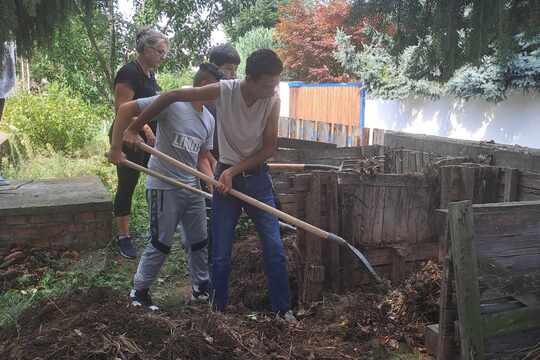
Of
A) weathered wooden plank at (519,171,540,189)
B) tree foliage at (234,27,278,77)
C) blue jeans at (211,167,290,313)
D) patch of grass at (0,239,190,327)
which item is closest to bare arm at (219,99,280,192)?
blue jeans at (211,167,290,313)

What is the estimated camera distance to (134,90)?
4.47 metres

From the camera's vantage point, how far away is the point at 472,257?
241 centimetres

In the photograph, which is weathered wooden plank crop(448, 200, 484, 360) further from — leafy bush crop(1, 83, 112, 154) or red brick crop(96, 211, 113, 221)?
leafy bush crop(1, 83, 112, 154)

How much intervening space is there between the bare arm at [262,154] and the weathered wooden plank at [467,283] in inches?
51.2

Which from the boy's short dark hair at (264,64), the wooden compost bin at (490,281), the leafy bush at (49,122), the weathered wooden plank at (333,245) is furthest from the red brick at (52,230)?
the leafy bush at (49,122)

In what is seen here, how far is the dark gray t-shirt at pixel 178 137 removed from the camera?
354 cm

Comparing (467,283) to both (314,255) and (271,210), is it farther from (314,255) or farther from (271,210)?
(314,255)

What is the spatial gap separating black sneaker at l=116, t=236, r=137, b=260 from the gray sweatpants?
3.54ft

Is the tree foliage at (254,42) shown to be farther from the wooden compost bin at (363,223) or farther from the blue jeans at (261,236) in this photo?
the blue jeans at (261,236)

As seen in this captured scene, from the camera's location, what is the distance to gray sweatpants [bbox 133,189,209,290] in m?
3.57

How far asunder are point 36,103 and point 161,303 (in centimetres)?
658

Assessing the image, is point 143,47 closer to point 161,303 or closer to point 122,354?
point 161,303

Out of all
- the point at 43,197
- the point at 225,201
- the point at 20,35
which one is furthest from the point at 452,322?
the point at 43,197

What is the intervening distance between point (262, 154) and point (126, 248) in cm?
201
